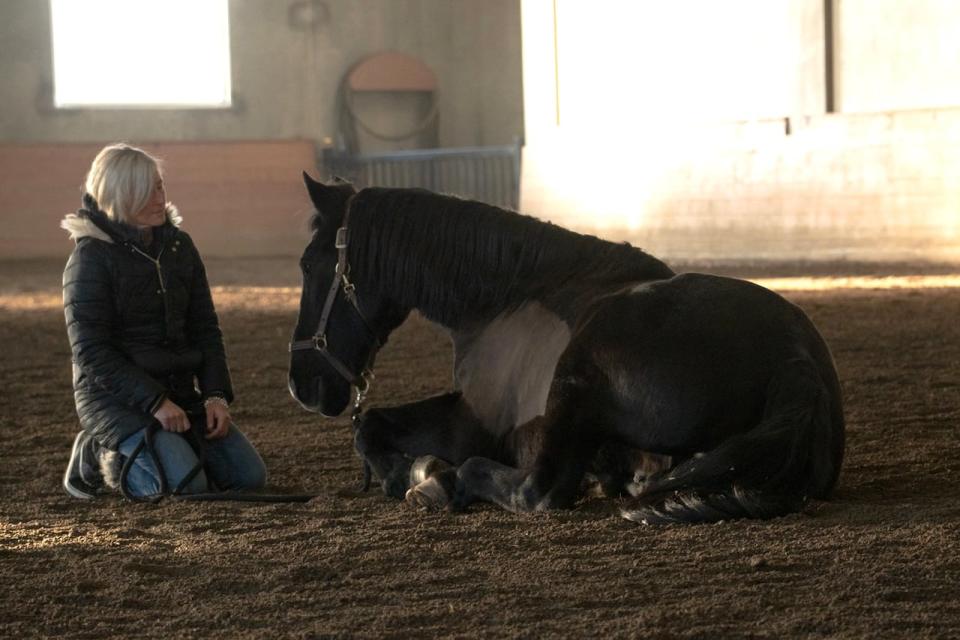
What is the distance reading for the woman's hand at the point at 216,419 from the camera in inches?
170

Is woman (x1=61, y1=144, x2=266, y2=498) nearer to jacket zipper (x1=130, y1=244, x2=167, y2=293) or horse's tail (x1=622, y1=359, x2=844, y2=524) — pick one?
jacket zipper (x1=130, y1=244, x2=167, y2=293)

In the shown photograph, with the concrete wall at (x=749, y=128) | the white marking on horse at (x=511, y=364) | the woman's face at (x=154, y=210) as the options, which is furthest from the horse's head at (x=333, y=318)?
the concrete wall at (x=749, y=128)

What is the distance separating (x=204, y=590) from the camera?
116 inches

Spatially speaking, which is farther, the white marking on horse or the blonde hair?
the blonde hair

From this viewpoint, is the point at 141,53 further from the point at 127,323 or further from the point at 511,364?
the point at 511,364

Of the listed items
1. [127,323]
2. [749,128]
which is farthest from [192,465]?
[749,128]

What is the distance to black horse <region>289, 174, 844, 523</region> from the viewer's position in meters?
3.43

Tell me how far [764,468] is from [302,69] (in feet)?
68.2

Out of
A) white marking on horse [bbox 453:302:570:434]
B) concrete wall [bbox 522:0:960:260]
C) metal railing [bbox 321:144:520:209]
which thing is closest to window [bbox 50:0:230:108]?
metal railing [bbox 321:144:520:209]

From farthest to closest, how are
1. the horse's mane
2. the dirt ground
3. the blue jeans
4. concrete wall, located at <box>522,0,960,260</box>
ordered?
concrete wall, located at <box>522,0,960,260</box> < the blue jeans < the horse's mane < the dirt ground

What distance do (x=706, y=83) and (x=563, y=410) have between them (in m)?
13.6

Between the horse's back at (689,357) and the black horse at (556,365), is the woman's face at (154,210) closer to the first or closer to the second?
the black horse at (556,365)

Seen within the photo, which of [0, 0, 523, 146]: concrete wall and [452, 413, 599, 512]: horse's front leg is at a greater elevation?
[0, 0, 523, 146]: concrete wall

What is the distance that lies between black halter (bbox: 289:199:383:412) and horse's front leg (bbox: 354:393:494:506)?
126 millimetres
